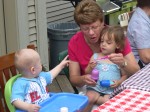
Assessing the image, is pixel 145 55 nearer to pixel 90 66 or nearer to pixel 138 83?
pixel 90 66

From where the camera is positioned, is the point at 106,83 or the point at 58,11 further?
the point at 58,11

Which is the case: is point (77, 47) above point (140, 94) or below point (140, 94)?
above

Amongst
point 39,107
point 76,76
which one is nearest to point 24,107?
point 39,107

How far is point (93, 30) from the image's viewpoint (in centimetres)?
279

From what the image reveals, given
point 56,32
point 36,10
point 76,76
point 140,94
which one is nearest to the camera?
point 140,94

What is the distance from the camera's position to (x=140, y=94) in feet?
7.00

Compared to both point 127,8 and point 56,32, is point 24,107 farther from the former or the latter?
point 127,8

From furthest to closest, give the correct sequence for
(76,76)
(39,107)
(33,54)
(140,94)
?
(76,76) → (33,54) → (39,107) → (140,94)

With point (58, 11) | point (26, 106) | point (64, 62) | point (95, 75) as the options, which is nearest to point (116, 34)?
point (95, 75)

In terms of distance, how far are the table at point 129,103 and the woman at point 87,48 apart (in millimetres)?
515

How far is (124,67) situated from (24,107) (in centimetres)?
83

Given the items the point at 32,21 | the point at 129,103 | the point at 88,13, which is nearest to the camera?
the point at 129,103

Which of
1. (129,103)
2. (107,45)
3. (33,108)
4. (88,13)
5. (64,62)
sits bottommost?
(33,108)

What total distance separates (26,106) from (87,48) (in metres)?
0.80
